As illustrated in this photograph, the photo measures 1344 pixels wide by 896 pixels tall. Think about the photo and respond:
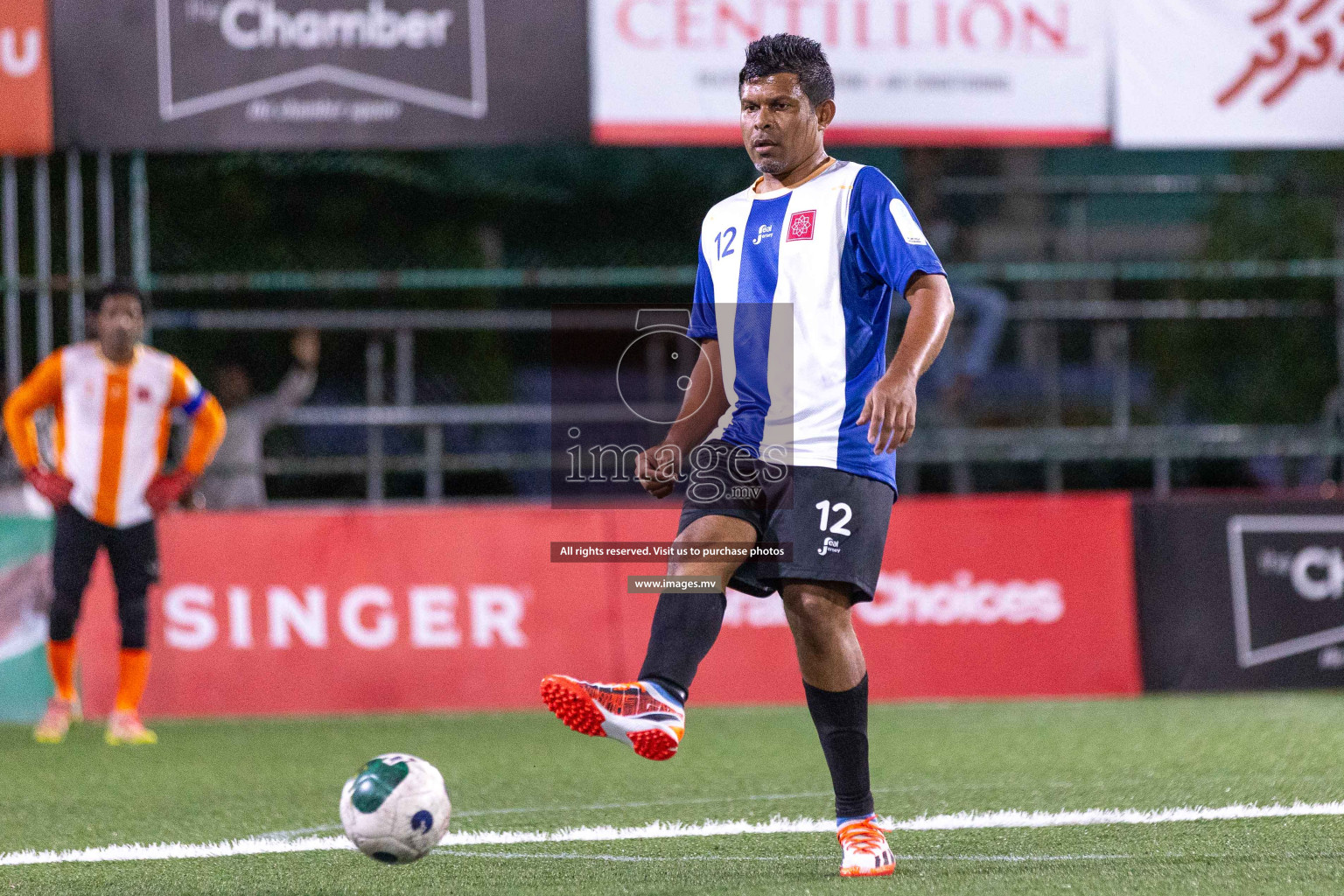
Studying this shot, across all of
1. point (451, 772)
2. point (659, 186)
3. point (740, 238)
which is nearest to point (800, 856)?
point (740, 238)

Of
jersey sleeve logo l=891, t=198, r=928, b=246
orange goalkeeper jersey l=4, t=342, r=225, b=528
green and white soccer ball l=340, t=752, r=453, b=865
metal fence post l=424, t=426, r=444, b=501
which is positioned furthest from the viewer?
metal fence post l=424, t=426, r=444, b=501

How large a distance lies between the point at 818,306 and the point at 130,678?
4.85m

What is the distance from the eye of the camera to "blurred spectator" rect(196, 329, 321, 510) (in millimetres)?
10938

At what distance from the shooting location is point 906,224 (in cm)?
430

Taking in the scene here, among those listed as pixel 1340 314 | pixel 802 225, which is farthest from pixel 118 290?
pixel 1340 314

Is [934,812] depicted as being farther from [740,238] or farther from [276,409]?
[276,409]

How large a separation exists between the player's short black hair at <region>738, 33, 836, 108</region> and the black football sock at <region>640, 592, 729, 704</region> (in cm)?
131

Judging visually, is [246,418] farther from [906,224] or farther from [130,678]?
[906,224]

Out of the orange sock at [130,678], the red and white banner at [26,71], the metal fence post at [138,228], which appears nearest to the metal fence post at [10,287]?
the red and white banner at [26,71]

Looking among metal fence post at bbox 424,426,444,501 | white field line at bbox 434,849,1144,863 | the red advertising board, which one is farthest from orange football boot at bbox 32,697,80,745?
white field line at bbox 434,849,1144,863

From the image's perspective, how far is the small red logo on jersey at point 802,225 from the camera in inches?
172

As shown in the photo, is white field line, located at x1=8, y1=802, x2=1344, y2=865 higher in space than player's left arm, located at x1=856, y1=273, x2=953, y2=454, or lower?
lower

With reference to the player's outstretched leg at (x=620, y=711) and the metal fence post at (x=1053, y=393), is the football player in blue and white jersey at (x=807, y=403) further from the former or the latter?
the metal fence post at (x=1053, y=393)

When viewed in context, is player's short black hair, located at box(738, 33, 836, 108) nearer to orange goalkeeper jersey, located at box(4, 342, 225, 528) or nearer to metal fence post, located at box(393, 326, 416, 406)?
orange goalkeeper jersey, located at box(4, 342, 225, 528)
